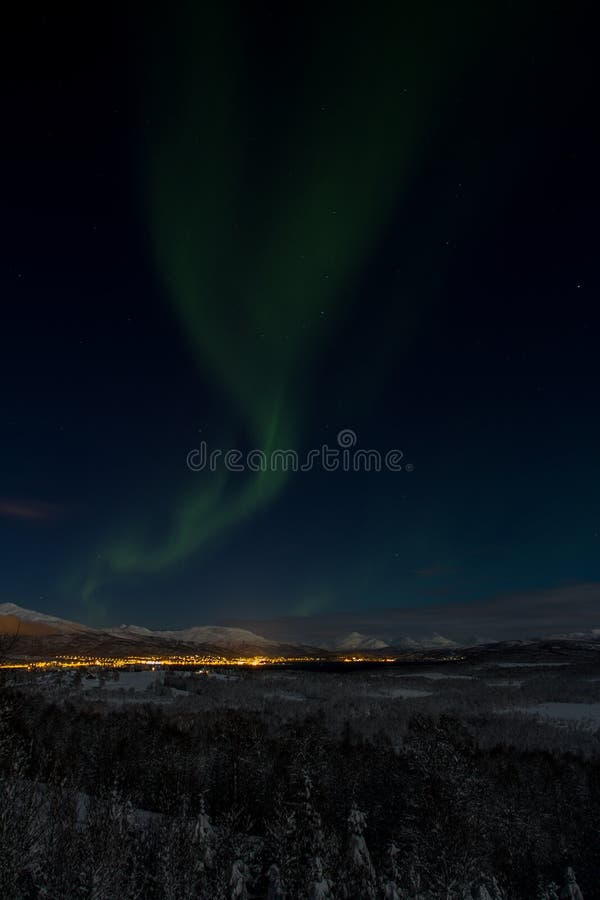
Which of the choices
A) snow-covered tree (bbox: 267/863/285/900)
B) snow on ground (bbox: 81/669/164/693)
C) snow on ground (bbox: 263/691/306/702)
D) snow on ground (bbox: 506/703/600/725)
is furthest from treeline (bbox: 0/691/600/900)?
snow on ground (bbox: 263/691/306/702)

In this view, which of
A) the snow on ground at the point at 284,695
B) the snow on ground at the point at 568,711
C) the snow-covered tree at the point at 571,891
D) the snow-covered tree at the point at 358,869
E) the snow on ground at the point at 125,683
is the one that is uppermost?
the snow on ground at the point at 125,683

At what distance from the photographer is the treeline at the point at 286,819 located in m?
24.5

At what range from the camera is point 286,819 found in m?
41.3

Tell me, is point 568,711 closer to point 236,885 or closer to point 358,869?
point 358,869

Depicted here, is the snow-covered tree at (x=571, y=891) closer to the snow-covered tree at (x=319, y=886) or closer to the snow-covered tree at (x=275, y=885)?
the snow-covered tree at (x=319, y=886)

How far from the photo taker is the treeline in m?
24.5

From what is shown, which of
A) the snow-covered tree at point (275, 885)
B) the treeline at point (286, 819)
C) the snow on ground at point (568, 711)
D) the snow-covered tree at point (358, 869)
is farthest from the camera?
the snow on ground at point (568, 711)

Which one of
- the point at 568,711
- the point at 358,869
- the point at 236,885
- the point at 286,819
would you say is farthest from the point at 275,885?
the point at 568,711

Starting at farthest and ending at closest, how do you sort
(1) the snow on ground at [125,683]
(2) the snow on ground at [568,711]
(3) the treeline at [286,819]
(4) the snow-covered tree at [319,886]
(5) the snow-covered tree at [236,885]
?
(1) the snow on ground at [125,683]
(2) the snow on ground at [568,711]
(4) the snow-covered tree at [319,886]
(5) the snow-covered tree at [236,885]
(3) the treeline at [286,819]

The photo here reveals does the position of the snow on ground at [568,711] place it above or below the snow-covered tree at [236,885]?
above

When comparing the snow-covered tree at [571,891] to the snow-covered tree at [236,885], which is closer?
the snow-covered tree at [236,885]

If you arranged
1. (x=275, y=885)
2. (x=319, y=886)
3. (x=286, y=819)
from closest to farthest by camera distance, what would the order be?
(x=319, y=886) → (x=275, y=885) → (x=286, y=819)

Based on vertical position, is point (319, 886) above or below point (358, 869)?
above

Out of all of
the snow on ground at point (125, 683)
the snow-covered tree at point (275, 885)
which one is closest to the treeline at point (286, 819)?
the snow-covered tree at point (275, 885)
